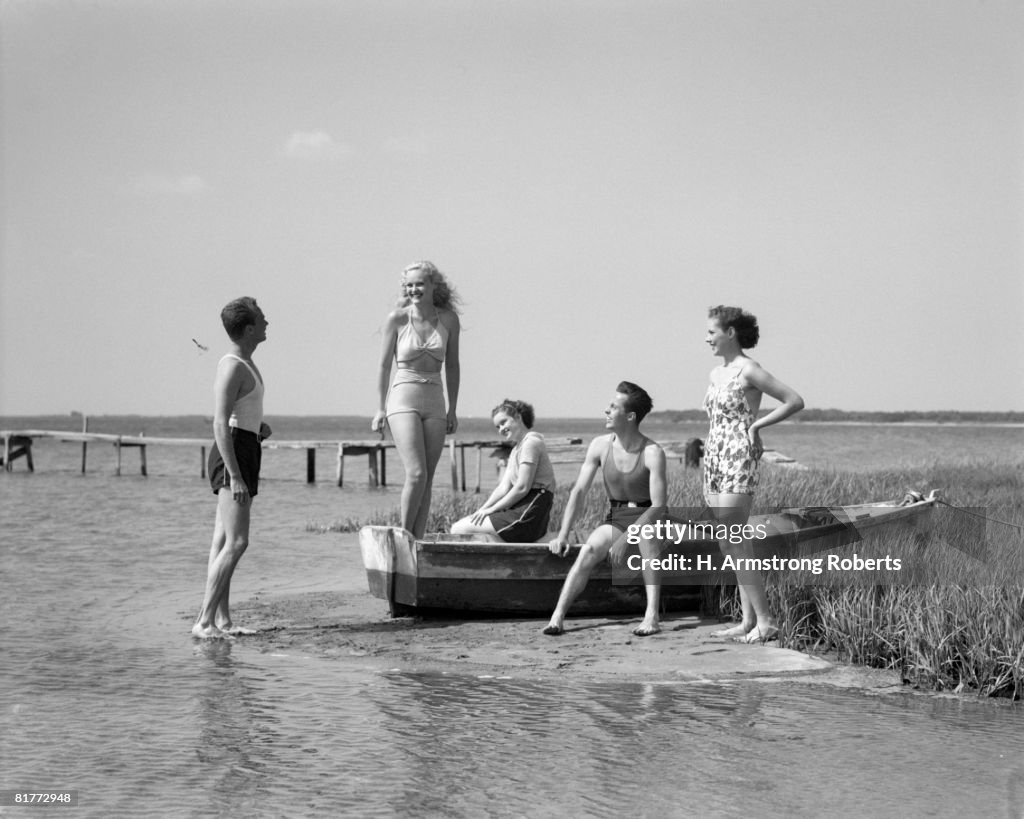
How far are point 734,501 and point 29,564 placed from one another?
8325 mm

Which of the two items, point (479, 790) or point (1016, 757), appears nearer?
point (479, 790)

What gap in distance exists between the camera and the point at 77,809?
4375mm

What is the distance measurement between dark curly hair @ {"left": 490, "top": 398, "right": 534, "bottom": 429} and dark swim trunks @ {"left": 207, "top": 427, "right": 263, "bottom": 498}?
1.98 metres

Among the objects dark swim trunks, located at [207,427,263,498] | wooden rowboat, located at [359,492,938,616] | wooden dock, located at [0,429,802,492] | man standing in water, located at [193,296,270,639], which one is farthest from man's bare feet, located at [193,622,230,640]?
wooden dock, located at [0,429,802,492]

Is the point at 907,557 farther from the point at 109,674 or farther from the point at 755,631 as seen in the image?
the point at 109,674

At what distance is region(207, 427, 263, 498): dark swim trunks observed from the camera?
24.3 feet

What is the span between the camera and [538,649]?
7328 millimetres

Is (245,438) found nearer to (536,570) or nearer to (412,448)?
(412,448)

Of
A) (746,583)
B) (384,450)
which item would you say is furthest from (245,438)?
(384,450)

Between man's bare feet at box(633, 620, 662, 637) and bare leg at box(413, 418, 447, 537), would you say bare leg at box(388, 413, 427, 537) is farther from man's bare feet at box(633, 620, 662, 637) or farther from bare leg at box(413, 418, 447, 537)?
man's bare feet at box(633, 620, 662, 637)

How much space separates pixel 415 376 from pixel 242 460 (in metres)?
1.18

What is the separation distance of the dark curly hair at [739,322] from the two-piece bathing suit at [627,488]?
0.88m

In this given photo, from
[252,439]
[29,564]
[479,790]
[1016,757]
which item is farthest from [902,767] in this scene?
[29,564]

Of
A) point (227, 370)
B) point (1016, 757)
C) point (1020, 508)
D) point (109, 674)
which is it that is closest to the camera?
point (1016, 757)
